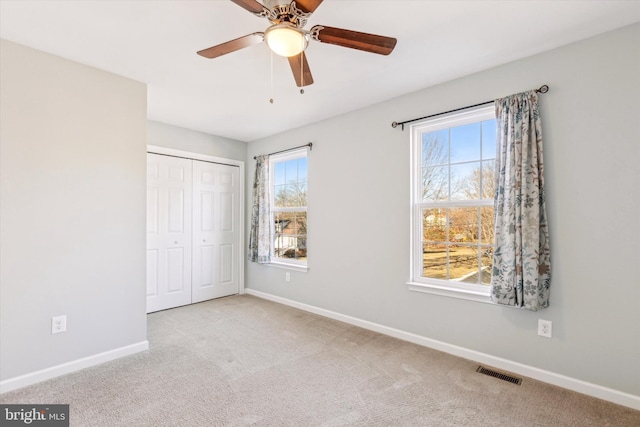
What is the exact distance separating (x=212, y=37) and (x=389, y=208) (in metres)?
2.17

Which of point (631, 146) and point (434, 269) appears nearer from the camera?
point (631, 146)

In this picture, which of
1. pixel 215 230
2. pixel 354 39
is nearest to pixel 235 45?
pixel 354 39

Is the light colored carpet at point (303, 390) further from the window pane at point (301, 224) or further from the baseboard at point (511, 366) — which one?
the window pane at point (301, 224)

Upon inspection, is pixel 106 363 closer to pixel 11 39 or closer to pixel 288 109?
pixel 11 39

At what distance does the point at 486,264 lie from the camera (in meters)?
2.75

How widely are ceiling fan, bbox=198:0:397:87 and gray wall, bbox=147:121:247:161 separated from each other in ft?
8.67

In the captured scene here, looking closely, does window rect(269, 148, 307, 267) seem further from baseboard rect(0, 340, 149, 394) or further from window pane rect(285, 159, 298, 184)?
baseboard rect(0, 340, 149, 394)

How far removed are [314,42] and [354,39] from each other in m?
0.67

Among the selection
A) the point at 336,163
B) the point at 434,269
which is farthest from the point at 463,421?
the point at 336,163

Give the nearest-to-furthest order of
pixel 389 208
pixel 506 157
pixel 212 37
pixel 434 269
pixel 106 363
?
pixel 212 37 < pixel 506 157 < pixel 106 363 < pixel 434 269 < pixel 389 208

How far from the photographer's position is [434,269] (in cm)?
305

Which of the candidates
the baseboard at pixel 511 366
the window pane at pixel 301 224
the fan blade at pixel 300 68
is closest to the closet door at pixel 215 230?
the window pane at pixel 301 224

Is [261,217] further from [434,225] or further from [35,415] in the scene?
[35,415]

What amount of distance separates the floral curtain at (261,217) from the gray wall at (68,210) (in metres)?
1.86
